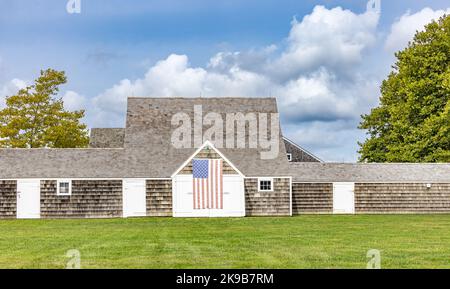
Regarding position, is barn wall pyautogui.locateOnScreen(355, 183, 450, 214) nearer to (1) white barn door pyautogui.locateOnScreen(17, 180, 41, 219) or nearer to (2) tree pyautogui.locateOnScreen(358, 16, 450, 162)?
(2) tree pyautogui.locateOnScreen(358, 16, 450, 162)

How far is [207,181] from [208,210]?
1752 millimetres

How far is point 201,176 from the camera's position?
4272cm

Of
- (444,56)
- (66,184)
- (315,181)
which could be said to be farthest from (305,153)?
(66,184)

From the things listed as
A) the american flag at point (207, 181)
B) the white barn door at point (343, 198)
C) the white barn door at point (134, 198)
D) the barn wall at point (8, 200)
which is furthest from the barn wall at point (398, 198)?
the barn wall at point (8, 200)

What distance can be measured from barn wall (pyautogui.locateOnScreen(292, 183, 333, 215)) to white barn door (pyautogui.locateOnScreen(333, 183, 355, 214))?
34 cm

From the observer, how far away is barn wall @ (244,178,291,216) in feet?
145

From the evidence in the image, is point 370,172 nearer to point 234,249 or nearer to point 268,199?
point 268,199

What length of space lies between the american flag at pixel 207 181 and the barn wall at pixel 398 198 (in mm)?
10090

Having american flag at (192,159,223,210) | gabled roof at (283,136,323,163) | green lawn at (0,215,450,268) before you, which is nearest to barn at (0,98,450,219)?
american flag at (192,159,223,210)

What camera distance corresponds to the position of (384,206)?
46969 mm

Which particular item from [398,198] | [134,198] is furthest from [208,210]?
[398,198]

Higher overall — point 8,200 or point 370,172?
point 370,172
